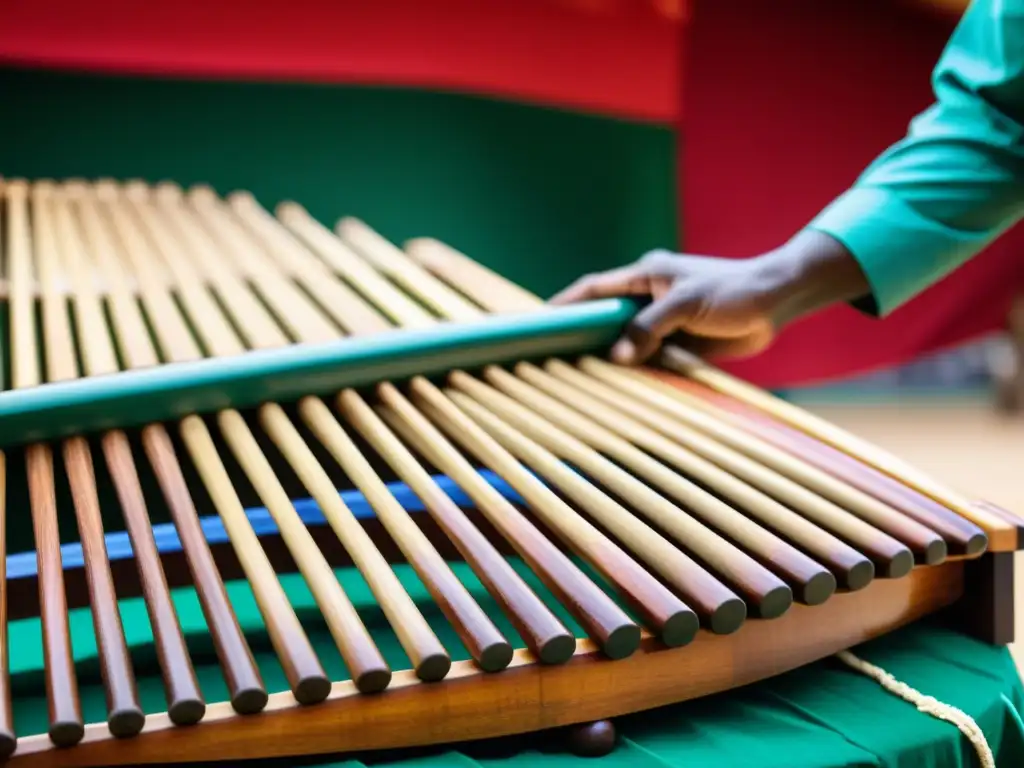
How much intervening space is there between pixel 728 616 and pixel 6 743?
0.40 metres

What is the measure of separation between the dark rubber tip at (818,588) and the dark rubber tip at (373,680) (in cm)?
26

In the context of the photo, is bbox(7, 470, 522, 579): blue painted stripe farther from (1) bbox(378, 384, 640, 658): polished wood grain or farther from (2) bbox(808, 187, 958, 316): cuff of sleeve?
(2) bbox(808, 187, 958, 316): cuff of sleeve

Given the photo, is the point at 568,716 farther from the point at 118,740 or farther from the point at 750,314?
the point at 750,314

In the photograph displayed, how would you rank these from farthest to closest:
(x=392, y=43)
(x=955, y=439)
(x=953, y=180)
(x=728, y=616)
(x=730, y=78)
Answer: (x=955, y=439) → (x=730, y=78) → (x=392, y=43) → (x=953, y=180) → (x=728, y=616)

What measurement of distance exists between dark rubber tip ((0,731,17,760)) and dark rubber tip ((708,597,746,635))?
385 mm

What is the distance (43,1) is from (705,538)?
1355mm

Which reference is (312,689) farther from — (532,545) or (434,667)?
(532,545)

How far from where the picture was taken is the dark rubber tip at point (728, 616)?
0.65 meters

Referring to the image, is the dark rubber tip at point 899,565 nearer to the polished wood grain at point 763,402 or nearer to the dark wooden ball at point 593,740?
the polished wood grain at point 763,402

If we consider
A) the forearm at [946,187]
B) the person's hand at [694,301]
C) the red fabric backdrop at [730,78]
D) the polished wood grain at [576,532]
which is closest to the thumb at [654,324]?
the person's hand at [694,301]

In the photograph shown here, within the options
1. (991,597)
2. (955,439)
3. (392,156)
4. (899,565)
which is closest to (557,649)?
(899,565)

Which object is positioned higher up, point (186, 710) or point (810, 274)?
point (810, 274)

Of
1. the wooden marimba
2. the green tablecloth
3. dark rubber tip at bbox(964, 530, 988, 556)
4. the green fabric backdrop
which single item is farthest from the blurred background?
dark rubber tip at bbox(964, 530, 988, 556)

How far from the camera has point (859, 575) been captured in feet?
2.28
